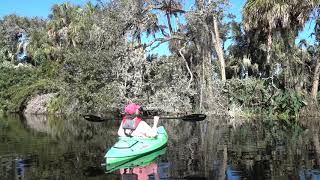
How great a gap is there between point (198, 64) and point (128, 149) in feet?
65.7

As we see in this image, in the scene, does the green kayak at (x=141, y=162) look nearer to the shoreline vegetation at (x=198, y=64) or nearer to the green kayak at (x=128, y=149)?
the green kayak at (x=128, y=149)

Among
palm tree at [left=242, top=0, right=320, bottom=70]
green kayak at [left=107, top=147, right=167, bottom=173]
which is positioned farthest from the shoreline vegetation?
green kayak at [left=107, top=147, right=167, bottom=173]

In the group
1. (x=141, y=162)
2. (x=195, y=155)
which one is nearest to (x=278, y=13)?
(x=195, y=155)

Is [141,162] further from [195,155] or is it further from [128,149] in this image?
[195,155]

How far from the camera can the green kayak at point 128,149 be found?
12523mm

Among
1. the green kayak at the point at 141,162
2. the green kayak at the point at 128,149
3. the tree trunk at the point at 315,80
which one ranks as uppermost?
the tree trunk at the point at 315,80

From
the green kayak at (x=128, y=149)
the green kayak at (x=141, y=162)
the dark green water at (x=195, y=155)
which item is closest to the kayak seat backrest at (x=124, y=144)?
the green kayak at (x=128, y=149)

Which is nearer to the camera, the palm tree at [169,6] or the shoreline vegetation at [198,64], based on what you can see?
the shoreline vegetation at [198,64]

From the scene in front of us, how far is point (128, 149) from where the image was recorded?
12.9 metres

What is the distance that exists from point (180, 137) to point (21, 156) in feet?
22.4

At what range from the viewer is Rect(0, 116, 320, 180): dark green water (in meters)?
11.3

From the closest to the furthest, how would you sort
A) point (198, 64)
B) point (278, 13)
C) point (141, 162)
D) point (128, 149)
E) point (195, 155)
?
point (128, 149), point (141, 162), point (195, 155), point (278, 13), point (198, 64)

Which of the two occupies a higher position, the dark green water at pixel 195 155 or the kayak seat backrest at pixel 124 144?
the kayak seat backrest at pixel 124 144

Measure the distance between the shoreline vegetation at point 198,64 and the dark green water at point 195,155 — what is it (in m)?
7.25
